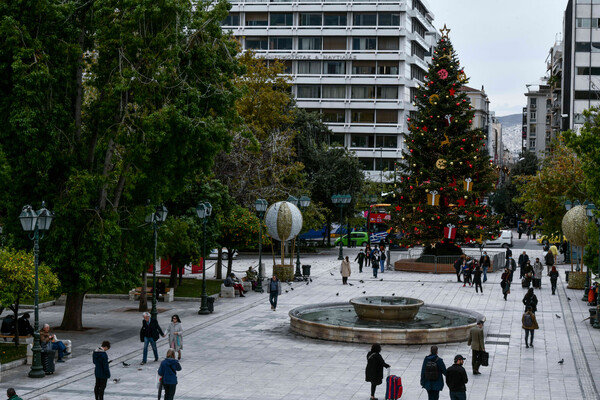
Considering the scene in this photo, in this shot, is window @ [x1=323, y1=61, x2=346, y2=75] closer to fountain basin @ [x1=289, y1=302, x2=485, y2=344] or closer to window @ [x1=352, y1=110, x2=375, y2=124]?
window @ [x1=352, y1=110, x2=375, y2=124]

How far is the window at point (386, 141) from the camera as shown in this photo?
86.9m

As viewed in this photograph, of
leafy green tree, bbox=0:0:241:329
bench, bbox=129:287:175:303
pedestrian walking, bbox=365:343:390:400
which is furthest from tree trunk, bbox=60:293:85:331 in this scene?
pedestrian walking, bbox=365:343:390:400

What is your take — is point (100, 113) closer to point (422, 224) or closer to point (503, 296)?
point (503, 296)

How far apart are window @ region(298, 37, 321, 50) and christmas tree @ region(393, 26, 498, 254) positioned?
3991cm

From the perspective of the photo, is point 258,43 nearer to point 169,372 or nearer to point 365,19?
point 365,19

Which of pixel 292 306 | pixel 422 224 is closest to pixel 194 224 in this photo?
pixel 292 306

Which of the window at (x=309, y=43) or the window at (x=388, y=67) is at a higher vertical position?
the window at (x=309, y=43)

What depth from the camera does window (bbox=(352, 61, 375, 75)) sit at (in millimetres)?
86875

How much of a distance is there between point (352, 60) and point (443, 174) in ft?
136

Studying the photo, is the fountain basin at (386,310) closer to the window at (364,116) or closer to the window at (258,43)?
the window at (364,116)

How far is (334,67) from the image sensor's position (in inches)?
3442

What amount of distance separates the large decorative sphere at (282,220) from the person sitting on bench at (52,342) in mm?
19475

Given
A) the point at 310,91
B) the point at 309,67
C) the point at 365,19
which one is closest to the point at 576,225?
the point at 310,91

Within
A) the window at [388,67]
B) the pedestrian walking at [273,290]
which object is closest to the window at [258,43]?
the window at [388,67]
